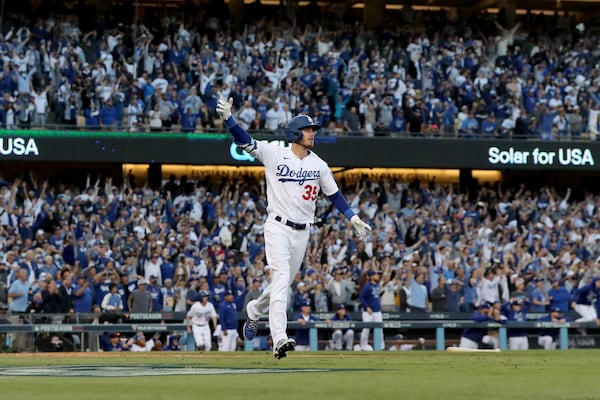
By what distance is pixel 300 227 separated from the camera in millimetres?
12000

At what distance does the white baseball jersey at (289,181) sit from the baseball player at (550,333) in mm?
12166

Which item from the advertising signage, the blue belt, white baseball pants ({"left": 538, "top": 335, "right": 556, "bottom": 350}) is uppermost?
the advertising signage

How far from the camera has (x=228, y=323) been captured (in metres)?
21.8

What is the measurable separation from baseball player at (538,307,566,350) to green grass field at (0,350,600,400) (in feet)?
35.2

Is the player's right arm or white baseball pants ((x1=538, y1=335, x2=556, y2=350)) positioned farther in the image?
white baseball pants ((x1=538, y1=335, x2=556, y2=350))

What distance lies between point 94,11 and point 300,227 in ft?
67.7

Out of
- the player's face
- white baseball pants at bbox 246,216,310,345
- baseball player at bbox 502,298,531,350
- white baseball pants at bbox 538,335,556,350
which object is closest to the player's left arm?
the player's face

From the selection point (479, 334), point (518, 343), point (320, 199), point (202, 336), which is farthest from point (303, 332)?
point (320, 199)

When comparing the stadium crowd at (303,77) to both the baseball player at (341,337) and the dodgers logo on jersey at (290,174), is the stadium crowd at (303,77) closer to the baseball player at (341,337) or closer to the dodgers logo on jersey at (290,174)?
the baseball player at (341,337)

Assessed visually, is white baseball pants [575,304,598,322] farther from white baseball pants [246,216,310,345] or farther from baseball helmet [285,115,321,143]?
baseball helmet [285,115,321,143]

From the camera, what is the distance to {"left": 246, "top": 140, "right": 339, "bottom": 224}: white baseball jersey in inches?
471

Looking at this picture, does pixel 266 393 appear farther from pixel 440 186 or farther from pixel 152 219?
pixel 440 186

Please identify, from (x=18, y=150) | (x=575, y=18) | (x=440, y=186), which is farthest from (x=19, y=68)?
(x=575, y=18)

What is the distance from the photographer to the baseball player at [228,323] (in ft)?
71.3
